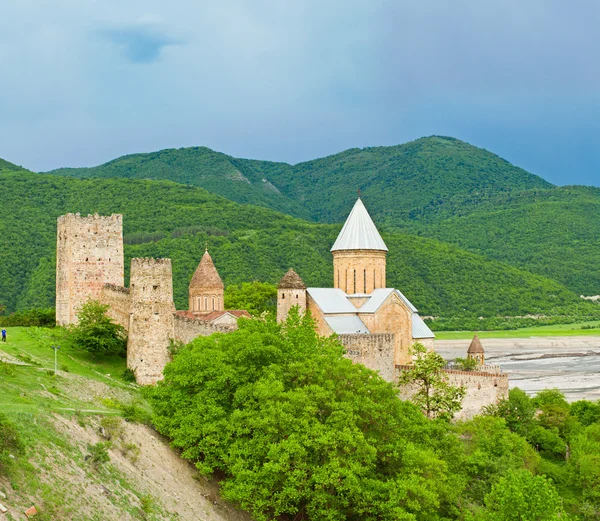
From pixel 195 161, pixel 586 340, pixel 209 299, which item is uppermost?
pixel 195 161

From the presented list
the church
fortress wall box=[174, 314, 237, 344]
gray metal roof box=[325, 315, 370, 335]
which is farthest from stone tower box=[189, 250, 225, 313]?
fortress wall box=[174, 314, 237, 344]

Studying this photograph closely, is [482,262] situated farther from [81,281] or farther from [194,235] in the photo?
[81,281]

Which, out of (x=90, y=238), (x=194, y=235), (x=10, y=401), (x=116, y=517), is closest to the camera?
(x=116, y=517)

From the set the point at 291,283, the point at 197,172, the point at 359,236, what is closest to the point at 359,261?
the point at 359,236

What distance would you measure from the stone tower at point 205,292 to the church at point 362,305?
606cm

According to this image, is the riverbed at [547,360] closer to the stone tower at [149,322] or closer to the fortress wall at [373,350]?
the fortress wall at [373,350]

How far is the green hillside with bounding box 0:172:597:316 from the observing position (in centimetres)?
6469

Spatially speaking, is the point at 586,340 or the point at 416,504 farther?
the point at 586,340

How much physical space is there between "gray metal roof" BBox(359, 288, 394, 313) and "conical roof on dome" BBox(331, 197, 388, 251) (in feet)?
7.55

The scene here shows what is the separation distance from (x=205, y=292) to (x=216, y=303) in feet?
2.59

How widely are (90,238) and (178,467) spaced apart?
14.8 m

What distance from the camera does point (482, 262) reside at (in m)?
105

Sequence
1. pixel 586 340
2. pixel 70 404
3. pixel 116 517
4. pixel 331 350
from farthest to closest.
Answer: pixel 586 340 → pixel 331 350 → pixel 70 404 → pixel 116 517

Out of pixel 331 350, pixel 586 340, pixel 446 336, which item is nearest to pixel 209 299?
pixel 331 350
